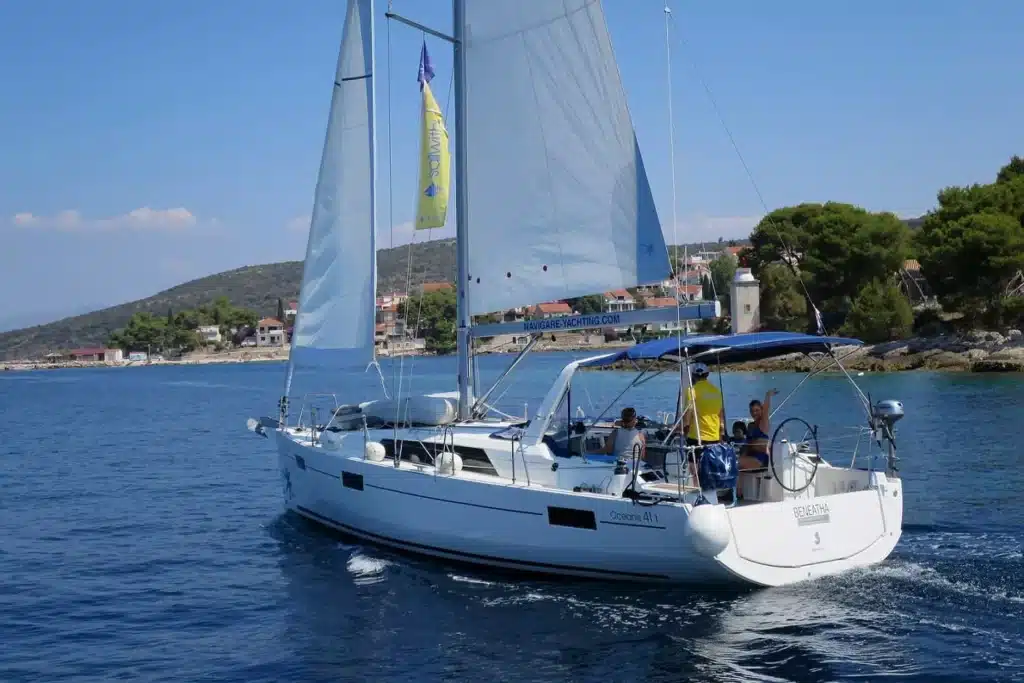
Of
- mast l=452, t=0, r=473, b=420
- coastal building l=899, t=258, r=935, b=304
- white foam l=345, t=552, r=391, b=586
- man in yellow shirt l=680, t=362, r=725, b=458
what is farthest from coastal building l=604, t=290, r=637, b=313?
coastal building l=899, t=258, r=935, b=304

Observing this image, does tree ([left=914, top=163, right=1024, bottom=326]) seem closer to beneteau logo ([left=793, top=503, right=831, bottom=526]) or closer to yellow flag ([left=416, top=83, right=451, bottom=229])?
yellow flag ([left=416, top=83, right=451, bottom=229])

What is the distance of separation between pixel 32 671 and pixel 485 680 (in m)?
5.32

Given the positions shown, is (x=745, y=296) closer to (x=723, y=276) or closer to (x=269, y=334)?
(x=723, y=276)

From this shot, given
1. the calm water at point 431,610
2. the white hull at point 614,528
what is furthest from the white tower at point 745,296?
the white hull at point 614,528

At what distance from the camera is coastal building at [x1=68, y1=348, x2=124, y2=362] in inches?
7446

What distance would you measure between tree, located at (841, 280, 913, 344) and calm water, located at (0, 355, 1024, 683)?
48575 mm

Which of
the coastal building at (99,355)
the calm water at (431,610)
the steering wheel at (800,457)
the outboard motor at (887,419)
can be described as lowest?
the calm water at (431,610)

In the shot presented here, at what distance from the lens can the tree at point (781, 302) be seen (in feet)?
255

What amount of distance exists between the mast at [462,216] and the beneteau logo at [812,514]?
6.24 m

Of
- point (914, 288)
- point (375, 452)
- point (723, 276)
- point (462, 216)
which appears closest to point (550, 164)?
point (462, 216)

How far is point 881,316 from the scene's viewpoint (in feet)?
229

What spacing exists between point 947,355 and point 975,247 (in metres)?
6.80

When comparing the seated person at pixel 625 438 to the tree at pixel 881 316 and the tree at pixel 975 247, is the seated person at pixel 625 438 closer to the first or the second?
the tree at pixel 975 247

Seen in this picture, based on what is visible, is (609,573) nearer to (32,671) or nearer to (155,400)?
(32,671)
